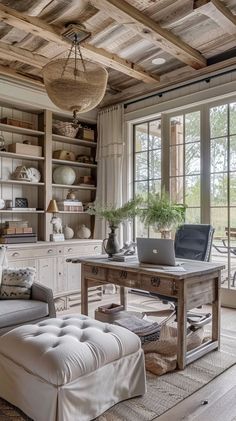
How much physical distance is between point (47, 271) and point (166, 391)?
2261mm

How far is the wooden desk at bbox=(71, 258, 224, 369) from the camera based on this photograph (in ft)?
7.48

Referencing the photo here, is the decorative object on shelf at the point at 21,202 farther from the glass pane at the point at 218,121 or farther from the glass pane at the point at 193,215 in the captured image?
the glass pane at the point at 218,121

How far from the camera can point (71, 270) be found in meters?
4.24

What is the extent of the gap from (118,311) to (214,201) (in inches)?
72.8

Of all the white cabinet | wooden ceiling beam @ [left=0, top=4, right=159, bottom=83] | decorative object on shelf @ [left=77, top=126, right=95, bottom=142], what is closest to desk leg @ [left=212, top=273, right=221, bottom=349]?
the white cabinet

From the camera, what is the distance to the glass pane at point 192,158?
13.7ft

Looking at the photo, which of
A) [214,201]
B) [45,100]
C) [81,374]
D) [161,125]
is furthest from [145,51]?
[81,374]

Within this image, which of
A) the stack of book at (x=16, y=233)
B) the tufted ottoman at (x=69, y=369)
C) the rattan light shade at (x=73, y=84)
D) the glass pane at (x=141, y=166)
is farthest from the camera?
the glass pane at (x=141, y=166)

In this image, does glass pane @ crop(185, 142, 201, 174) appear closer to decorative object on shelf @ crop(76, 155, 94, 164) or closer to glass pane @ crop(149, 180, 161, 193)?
glass pane @ crop(149, 180, 161, 193)

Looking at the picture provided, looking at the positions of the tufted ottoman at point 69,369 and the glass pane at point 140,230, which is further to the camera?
the glass pane at point 140,230

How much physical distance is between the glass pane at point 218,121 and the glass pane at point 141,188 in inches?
47.7

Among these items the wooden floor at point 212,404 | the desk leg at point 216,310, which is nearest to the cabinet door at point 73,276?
the desk leg at point 216,310

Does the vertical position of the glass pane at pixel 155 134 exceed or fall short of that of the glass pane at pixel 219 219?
it exceeds it

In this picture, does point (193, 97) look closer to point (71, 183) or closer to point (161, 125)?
point (161, 125)
